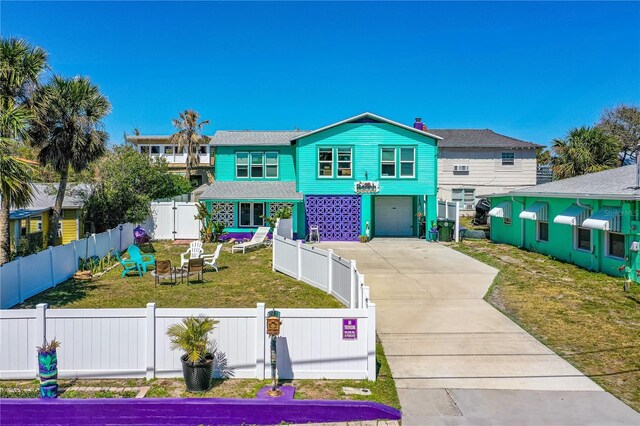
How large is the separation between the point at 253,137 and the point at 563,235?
1754 cm

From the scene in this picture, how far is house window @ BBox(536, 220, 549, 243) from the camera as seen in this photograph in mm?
19986

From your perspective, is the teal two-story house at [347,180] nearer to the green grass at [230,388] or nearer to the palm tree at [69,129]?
the palm tree at [69,129]

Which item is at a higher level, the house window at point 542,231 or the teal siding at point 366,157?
the teal siding at point 366,157

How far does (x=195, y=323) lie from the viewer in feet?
21.8

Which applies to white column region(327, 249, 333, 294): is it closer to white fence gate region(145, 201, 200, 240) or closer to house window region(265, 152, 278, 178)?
white fence gate region(145, 201, 200, 240)

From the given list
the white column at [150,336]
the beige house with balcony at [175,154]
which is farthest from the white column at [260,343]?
the beige house with balcony at [175,154]

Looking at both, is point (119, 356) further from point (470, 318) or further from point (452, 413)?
point (470, 318)

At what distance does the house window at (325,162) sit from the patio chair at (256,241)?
4618 millimetres

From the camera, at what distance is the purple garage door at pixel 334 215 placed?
25.6 meters

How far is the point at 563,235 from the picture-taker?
1816 cm

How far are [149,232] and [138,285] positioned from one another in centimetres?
1213

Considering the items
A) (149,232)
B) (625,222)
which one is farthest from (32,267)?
(625,222)

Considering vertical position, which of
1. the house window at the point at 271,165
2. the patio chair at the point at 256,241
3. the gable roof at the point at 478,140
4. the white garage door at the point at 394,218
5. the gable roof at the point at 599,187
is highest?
the gable roof at the point at 478,140

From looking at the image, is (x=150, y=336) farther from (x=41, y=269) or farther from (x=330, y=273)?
(x=41, y=269)
